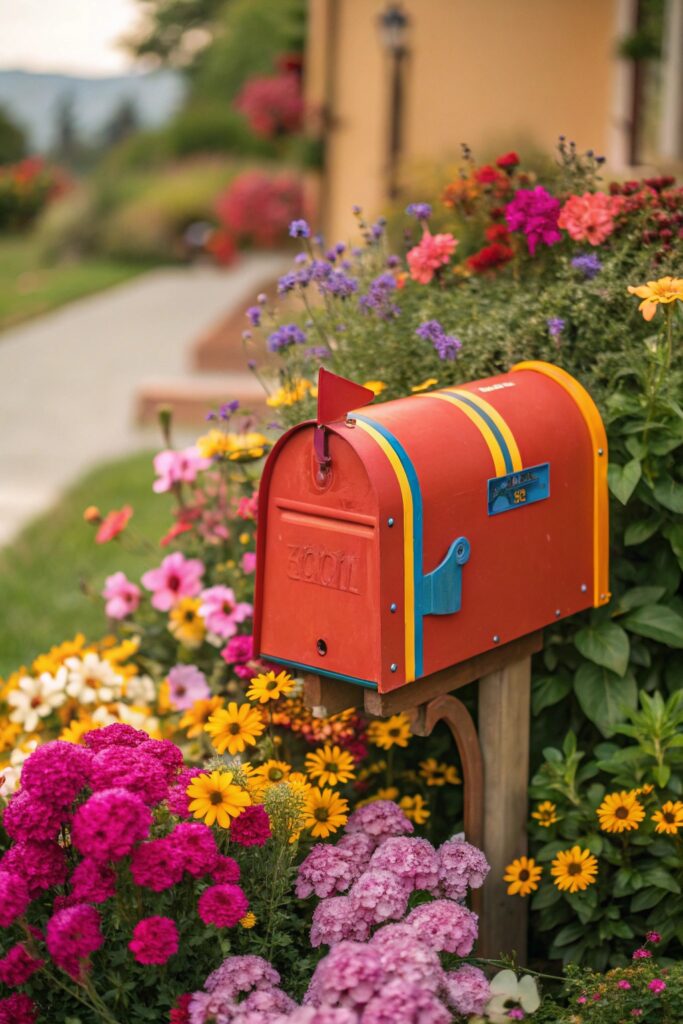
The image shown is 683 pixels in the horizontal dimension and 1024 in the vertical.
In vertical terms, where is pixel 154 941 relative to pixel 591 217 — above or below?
below

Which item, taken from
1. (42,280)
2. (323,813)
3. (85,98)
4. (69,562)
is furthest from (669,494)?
(85,98)

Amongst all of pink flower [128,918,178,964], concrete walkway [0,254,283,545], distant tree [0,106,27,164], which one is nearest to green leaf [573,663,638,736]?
pink flower [128,918,178,964]

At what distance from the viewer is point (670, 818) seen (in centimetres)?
218

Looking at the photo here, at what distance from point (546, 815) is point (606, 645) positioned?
331 mm

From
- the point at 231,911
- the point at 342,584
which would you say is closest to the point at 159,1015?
the point at 231,911

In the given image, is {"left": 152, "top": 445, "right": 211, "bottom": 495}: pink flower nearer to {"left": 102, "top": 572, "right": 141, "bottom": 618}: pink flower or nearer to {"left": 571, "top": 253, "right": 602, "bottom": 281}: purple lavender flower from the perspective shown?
{"left": 102, "top": 572, "right": 141, "bottom": 618}: pink flower

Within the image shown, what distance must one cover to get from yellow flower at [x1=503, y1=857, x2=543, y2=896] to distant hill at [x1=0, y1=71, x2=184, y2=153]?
27.9 meters

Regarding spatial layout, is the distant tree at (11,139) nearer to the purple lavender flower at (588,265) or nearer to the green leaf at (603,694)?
the purple lavender flower at (588,265)

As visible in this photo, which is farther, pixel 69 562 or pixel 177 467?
pixel 69 562

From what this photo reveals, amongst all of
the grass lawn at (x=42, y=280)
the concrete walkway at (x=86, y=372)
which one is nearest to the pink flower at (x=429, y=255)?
the concrete walkway at (x=86, y=372)

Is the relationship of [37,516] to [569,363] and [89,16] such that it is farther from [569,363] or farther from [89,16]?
[89,16]

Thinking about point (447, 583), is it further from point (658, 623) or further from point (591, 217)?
point (591, 217)

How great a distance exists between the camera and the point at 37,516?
19.9 feet

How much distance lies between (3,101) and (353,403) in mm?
27590
